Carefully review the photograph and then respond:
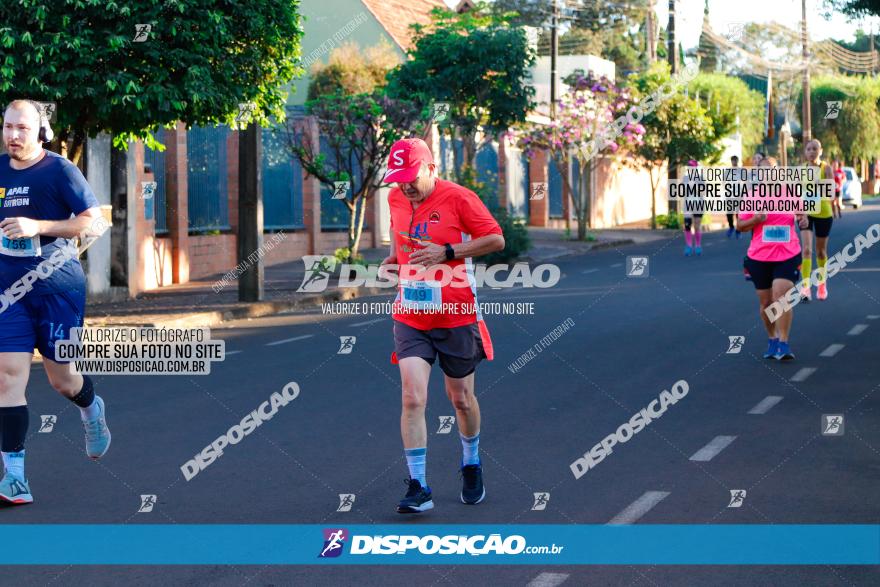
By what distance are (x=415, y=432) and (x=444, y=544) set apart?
2.62 ft

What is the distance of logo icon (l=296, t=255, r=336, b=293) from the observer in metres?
22.0

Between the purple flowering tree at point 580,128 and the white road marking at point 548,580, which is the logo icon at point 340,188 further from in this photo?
the white road marking at point 548,580

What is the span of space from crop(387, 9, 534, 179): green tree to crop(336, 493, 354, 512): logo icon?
2294 centimetres

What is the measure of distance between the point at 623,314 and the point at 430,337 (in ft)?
34.6

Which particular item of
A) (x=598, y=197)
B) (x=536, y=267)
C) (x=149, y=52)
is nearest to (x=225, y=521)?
(x=149, y=52)

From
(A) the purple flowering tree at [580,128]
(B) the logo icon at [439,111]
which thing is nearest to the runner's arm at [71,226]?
(B) the logo icon at [439,111]

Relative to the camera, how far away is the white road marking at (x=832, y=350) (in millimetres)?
13271

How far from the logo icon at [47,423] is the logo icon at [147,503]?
2.43m

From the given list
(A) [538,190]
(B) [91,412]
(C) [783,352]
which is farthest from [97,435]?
(A) [538,190]

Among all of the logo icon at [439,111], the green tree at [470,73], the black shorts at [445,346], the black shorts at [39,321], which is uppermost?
the green tree at [470,73]

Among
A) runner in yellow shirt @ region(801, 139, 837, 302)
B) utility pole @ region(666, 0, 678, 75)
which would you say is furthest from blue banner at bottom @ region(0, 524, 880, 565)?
utility pole @ region(666, 0, 678, 75)

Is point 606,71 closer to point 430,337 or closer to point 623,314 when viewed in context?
point 623,314

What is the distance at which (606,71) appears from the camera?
5666 cm

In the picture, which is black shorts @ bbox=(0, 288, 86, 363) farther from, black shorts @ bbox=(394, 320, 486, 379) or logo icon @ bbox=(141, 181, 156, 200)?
logo icon @ bbox=(141, 181, 156, 200)
